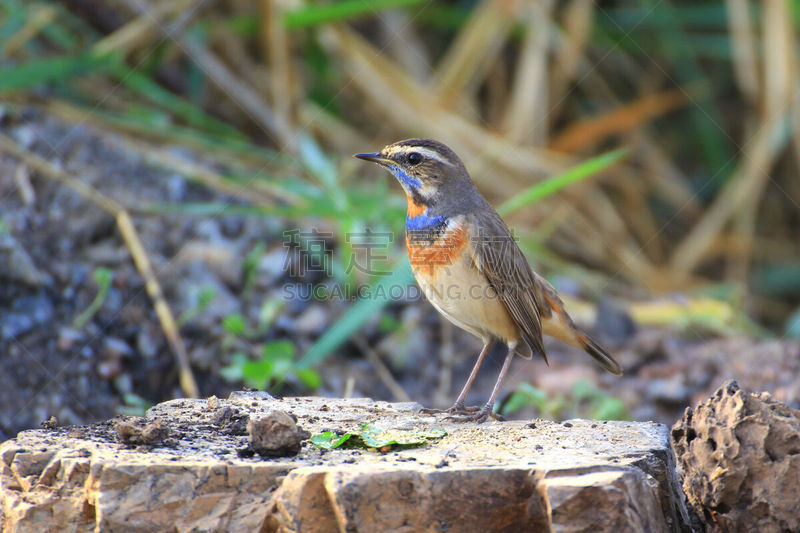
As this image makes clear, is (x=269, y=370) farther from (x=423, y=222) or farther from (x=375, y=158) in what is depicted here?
(x=375, y=158)

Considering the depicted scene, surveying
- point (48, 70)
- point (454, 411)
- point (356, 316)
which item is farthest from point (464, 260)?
point (48, 70)

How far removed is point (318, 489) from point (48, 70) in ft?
18.6

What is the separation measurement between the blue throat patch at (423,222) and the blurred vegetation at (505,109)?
151cm

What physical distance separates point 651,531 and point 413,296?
4717 millimetres

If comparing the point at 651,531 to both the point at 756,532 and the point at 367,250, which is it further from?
the point at 367,250

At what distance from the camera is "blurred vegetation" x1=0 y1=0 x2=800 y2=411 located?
8.34m

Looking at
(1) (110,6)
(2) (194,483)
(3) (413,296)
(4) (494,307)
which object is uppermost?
(1) (110,6)

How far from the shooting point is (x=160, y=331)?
255 inches

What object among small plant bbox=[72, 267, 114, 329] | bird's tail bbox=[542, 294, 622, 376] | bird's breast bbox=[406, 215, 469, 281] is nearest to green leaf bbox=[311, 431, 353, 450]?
bird's breast bbox=[406, 215, 469, 281]

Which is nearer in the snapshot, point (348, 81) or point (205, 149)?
point (205, 149)

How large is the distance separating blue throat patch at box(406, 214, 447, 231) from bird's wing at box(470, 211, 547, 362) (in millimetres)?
219

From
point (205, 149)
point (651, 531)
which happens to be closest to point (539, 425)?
point (651, 531)

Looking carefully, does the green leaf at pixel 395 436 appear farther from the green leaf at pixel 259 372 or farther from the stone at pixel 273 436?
the green leaf at pixel 259 372

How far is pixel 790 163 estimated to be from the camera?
436 inches
